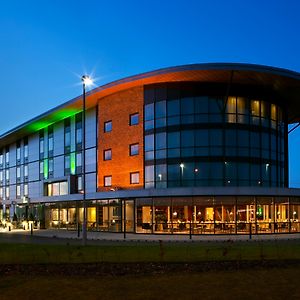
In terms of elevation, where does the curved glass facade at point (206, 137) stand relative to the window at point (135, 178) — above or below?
above

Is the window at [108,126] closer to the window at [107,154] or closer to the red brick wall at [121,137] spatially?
the red brick wall at [121,137]

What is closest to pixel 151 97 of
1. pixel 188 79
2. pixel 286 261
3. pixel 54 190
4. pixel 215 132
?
pixel 188 79

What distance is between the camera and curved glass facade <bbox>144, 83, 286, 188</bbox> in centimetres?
4394

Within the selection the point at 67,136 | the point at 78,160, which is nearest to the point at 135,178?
the point at 78,160

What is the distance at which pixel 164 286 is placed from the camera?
492 inches

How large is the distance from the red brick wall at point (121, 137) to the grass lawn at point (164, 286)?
32.3m

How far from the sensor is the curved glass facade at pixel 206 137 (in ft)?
144

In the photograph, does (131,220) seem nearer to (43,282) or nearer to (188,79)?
(188,79)

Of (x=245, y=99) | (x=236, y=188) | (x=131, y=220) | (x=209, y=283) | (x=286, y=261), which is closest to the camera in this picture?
(x=209, y=283)

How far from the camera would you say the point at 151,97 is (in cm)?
4631

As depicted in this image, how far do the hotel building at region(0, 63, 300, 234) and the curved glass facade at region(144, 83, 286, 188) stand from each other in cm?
9

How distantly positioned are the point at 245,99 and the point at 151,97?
904cm

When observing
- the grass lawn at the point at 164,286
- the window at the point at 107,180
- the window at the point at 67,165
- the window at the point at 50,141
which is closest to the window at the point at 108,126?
the window at the point at 107,180

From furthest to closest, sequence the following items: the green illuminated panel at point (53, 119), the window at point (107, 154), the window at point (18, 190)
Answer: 1. the window at point (18, 190)
2. the green illuminated panel at point (53, 119)
3. the window at point (107, 154)
